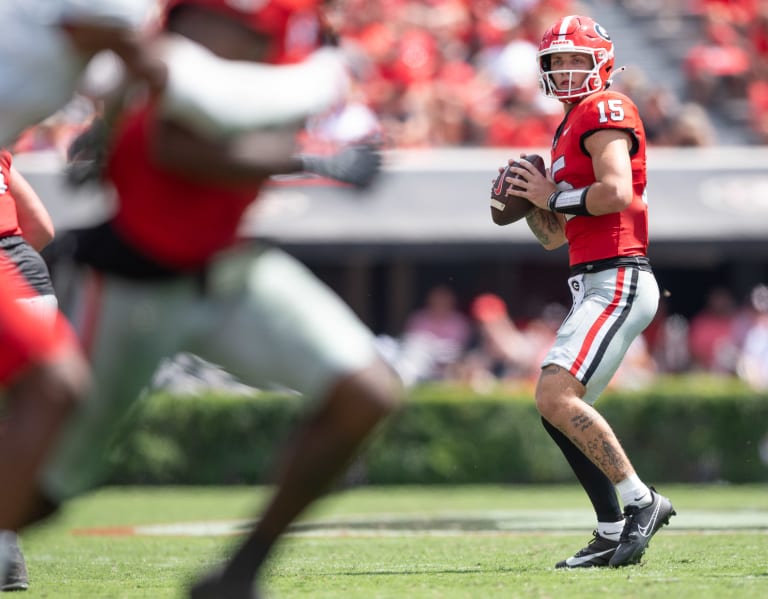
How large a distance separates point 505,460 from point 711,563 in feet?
23.8

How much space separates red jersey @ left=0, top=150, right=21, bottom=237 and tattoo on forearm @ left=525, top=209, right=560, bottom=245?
2.41m

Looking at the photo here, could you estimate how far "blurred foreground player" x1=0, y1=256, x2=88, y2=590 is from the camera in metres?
3.79

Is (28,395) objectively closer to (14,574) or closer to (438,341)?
(14,574)

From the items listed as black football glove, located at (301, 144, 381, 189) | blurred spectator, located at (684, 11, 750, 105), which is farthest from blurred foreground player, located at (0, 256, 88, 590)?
blurred spectator, located at (684, 11, 750, 105)

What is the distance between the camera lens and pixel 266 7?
3.94m

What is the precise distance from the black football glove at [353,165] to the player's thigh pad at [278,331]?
36 centimetres

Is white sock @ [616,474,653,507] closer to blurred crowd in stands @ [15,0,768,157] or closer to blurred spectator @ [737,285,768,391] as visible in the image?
blurred spectator @ [737,285,768,391]

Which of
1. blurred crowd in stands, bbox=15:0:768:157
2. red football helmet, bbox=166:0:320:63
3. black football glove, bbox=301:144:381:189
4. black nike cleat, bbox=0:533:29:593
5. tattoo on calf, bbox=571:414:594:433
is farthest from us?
blurred crowd in stands, bbox=15:0:768:157

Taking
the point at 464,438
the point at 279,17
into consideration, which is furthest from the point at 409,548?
the point at 464,438

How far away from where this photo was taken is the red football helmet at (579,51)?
6.60 m

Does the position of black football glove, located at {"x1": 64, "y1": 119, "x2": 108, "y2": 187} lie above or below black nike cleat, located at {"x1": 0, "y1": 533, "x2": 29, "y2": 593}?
above

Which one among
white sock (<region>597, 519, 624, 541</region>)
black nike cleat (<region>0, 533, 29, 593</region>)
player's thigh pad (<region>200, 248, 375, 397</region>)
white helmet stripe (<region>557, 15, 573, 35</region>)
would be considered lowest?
black nike cleat (<region>0, 533, 29, 593</region>)

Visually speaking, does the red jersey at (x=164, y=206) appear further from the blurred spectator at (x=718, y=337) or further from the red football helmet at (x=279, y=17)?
the blurred spectator at (x=718, y=337)

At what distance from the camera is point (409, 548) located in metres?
7.38
